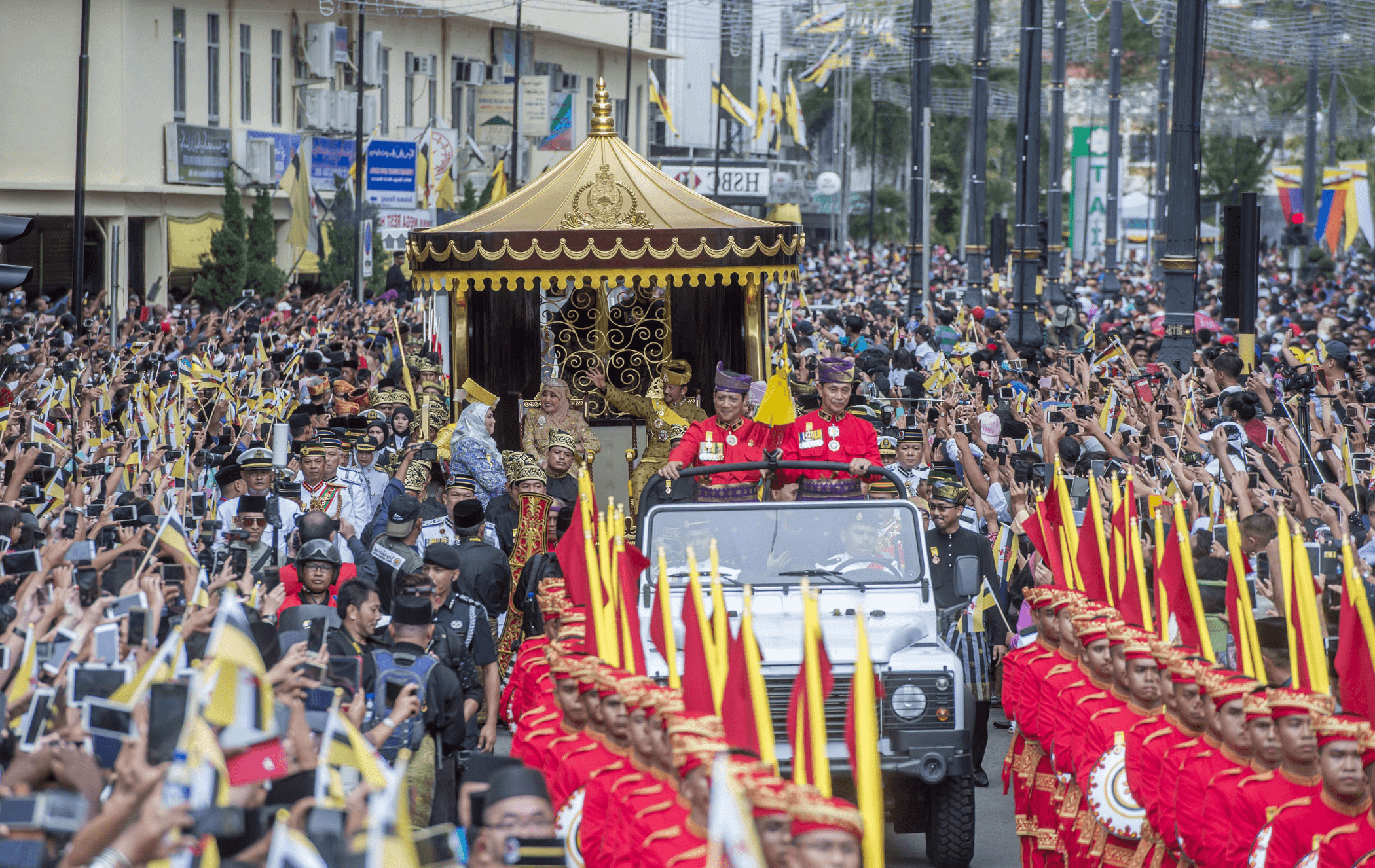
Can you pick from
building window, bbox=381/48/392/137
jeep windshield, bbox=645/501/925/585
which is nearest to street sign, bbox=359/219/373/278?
building window, bbox=381/48/392/137

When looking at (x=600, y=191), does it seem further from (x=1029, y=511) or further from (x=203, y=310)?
(x=203, y=310)

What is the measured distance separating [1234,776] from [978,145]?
90.2 feet

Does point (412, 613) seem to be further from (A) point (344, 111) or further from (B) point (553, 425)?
(A) point (344, 111)

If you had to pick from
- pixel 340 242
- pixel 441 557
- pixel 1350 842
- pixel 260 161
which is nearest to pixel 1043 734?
pixel 1350 842

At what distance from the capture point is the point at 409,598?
312 inches

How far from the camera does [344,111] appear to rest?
127 ft

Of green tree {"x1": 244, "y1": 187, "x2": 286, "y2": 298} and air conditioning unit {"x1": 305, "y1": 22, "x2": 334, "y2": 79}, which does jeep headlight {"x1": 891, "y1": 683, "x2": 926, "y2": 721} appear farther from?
air conditioning unit {"x1": 305, "y1": 22, "x2": 334, "y2": 79}

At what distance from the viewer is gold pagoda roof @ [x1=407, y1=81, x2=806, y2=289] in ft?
46.3

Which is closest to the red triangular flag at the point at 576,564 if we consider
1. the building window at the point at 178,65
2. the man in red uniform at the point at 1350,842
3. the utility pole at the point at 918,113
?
the man in red uniform at the point at 1350,842

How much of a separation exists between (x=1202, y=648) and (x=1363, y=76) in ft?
225

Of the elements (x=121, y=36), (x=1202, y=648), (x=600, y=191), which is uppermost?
(x=121, y=36)

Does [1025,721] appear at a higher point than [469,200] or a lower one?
lower

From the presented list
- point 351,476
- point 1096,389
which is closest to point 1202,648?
point 351,476

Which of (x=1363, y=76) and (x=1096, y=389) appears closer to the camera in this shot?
(x=1096, y=389)
